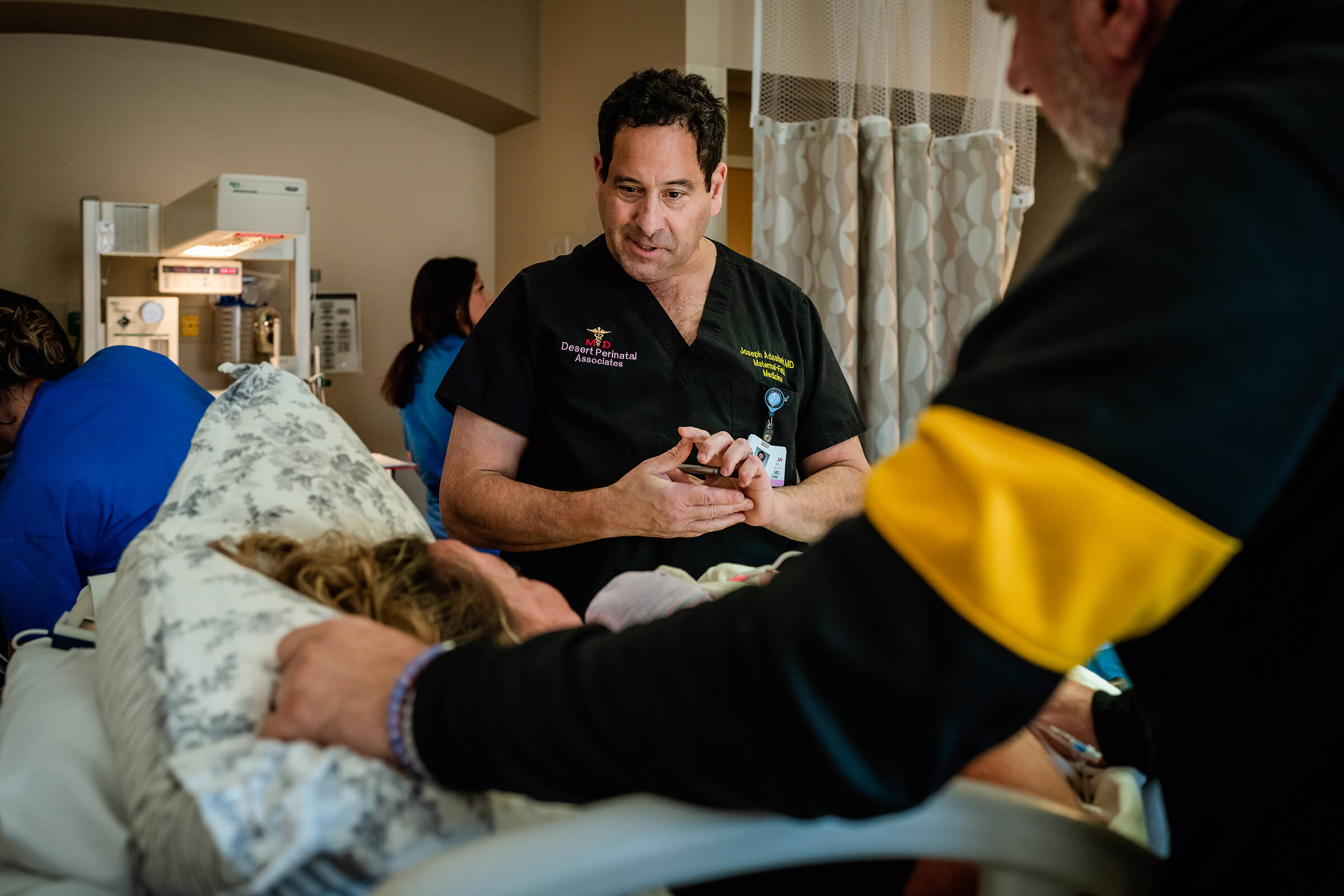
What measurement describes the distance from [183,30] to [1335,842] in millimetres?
5420

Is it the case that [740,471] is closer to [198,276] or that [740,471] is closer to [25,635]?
[25,635]

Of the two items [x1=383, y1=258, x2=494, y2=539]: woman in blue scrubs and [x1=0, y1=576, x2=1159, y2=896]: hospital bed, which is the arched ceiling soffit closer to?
[x1=383, y1=258, x2=494, y2=539]: woman in blue scrubs

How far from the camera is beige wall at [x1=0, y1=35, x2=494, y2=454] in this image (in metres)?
4.62

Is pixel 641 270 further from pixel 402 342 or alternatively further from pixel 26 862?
pixel 402 342

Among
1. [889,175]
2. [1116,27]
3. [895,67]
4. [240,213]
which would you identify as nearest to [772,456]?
[1116,27]

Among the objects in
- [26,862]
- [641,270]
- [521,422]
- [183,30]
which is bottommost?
[26,862]

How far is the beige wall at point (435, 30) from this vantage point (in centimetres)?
448

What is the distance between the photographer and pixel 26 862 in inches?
34.5

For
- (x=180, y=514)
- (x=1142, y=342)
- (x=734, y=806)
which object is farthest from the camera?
(x=180, y=514)

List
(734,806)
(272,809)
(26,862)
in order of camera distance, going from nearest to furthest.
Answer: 1. (734,806)
2. (272,809)
3. (26,862)

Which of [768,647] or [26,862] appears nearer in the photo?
[768,647]

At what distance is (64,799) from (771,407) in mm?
1266

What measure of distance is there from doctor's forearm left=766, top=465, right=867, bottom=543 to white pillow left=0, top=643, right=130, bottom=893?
1079 millimetres

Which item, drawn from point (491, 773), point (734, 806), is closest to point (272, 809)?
point (491, 773)
